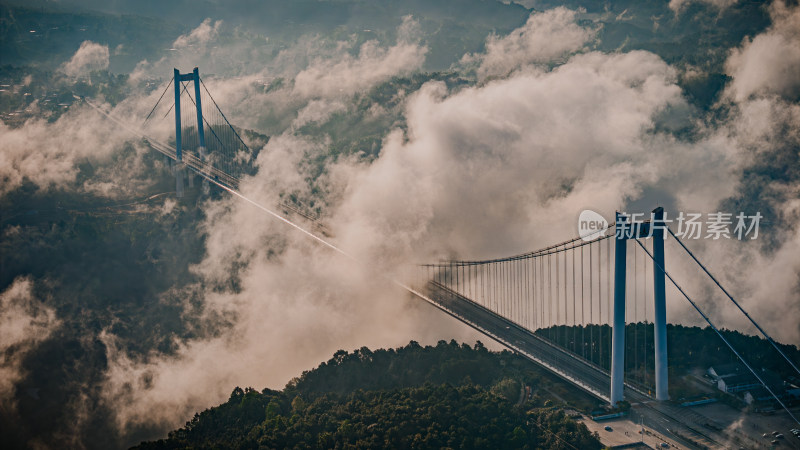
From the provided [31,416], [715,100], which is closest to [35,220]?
[31,416]

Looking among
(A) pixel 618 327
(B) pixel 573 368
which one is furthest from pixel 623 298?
(B) pixel 573 368

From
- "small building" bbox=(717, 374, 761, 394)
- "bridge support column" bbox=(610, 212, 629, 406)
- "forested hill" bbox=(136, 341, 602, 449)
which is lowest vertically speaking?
"forested hill" bbox=(136, 341, 602, 449)

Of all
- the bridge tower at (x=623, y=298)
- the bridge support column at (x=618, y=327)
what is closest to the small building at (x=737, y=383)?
the bridge tower at (x=623, y=298)

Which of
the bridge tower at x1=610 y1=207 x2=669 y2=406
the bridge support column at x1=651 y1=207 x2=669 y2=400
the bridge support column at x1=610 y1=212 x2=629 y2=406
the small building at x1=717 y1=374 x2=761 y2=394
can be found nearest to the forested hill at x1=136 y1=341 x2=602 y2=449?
the bridge support column at x1=610 y1=212 x2=629 y2=406

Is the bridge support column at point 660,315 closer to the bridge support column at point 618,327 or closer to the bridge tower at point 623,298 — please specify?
the bridge tower at point 623,298

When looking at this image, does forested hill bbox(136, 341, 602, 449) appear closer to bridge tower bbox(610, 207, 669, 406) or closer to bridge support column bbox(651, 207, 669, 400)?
bridge tower bbox(610, 207, 669, 406)
